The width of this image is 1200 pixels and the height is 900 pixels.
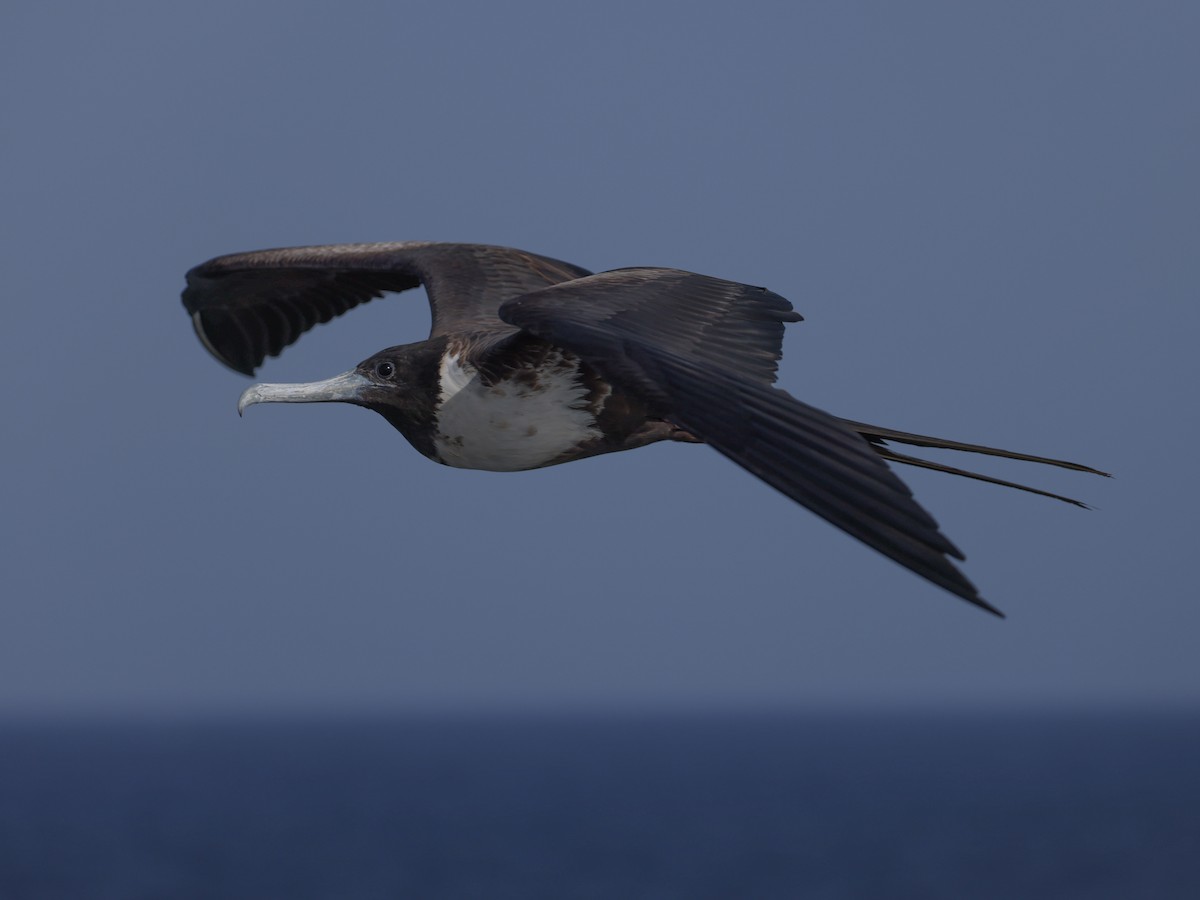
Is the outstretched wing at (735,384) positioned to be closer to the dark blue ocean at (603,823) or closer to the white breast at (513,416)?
the white breast at (513,416)

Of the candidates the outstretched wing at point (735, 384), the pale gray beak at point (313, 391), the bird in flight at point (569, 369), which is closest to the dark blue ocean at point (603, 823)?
the bird in flight at point (569, 369)

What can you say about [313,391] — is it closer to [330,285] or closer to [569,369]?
[569,369]

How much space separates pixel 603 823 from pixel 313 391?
189ft

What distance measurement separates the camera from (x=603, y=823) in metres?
62.2

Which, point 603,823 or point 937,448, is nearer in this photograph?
point 937,448

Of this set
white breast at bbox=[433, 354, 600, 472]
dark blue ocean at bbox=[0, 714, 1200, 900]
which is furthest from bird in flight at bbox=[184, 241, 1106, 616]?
dark blue ocean at bbox=[0, 714, 1200, 900]

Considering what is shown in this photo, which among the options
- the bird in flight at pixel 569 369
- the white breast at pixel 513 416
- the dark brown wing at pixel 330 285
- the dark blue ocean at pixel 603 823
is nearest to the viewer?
the bird in flight at pixel 569 369

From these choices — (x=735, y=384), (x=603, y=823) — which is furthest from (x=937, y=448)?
(x=603, y=823)

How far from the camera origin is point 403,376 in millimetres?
6277

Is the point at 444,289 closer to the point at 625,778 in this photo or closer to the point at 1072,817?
the point at 1072,817

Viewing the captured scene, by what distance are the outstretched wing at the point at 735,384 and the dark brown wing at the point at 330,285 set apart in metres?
1.20

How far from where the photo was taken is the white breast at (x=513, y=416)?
19.8ft

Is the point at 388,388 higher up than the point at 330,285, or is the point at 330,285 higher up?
the point at 330,285

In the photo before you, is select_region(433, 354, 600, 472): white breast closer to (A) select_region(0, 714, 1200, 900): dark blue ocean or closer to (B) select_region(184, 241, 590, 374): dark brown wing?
(B) select_region(184, 241, 590, 374): dark brown wing
